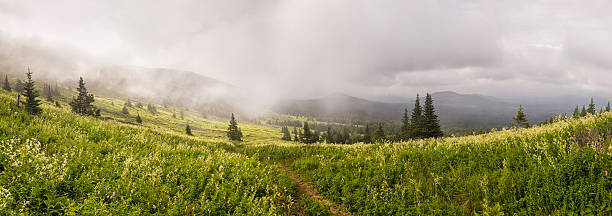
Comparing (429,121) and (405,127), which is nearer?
(429,121)

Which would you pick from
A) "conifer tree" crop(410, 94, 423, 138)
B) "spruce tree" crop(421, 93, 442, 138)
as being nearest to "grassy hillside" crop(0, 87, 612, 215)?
"spruce tree" crop(421, 93, 442, 138)

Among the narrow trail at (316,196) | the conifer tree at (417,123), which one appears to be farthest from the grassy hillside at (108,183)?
the conifer tree at (417,123)

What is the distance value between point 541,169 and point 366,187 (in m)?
3.95

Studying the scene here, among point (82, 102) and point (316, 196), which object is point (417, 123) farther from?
point (82, 102)

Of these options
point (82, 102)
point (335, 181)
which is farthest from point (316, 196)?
point (82, 102)

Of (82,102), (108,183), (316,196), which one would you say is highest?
(82,102)

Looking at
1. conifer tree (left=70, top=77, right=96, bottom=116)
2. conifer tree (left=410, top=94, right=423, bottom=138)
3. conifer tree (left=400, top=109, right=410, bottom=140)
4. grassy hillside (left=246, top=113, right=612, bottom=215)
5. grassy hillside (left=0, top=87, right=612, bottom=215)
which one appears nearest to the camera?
grassy hillside (left=246, top=113, right=612, bottom=215)

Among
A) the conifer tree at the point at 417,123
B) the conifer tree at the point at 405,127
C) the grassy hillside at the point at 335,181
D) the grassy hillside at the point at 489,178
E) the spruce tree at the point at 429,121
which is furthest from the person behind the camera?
the conifer tree at the point at 405,127

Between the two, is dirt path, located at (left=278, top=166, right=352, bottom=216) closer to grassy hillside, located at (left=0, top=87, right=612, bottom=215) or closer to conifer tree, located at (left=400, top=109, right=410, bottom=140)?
grassy hillside, located at (left=0, top=87, right=612, bottom=215)

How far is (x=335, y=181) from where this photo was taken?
7.66 metres

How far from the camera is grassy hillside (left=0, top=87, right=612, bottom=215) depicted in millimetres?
4258

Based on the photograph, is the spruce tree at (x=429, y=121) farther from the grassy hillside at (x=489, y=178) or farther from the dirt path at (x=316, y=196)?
the dirt path at (x=316, y=196)

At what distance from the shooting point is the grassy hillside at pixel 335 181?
14.0ft

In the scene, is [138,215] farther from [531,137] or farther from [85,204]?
[531,137]
